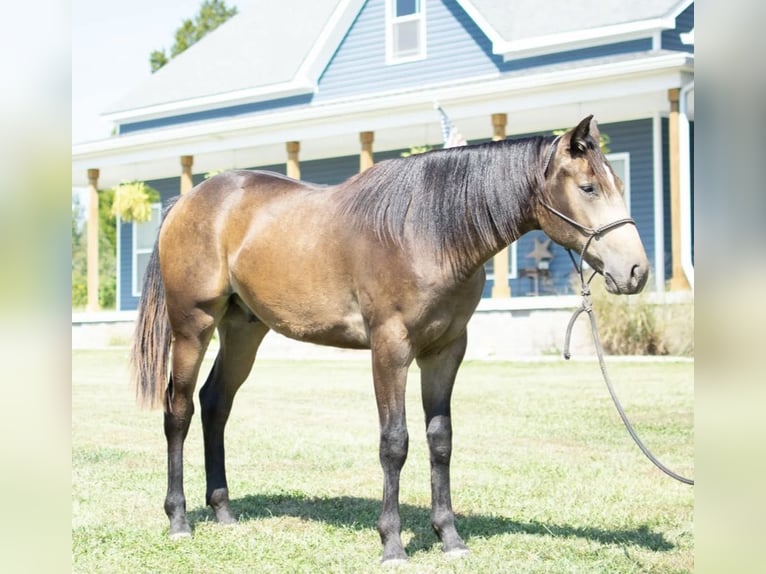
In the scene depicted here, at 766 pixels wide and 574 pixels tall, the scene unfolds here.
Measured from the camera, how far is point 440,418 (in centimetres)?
485

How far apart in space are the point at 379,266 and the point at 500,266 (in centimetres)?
1286

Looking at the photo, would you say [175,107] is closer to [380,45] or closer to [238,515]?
[380,45]

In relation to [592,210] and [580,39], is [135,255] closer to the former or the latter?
[580,39]

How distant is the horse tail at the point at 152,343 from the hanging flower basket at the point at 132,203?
1797cm

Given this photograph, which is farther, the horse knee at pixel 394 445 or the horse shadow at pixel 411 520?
the horse shadow at pixel 411 520

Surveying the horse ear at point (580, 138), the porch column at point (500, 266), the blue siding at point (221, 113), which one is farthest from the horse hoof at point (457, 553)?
the blue siding at point (221, 113)

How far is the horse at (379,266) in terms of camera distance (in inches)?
169

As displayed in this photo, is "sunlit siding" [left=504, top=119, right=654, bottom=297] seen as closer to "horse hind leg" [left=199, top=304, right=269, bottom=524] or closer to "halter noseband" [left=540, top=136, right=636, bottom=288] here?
"horse hind leg" [left=199, top=304, right=269, bottom=524]

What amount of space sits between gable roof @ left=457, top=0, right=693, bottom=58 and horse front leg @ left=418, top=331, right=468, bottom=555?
576 inches

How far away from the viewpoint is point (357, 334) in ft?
15.9

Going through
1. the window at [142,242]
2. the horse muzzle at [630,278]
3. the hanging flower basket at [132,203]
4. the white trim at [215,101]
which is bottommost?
the horse muzzle at [630,278]

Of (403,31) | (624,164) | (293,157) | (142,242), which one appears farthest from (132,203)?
(624,164)

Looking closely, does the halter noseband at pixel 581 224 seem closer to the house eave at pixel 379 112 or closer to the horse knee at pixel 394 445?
the horse knee at pixel 394 445
